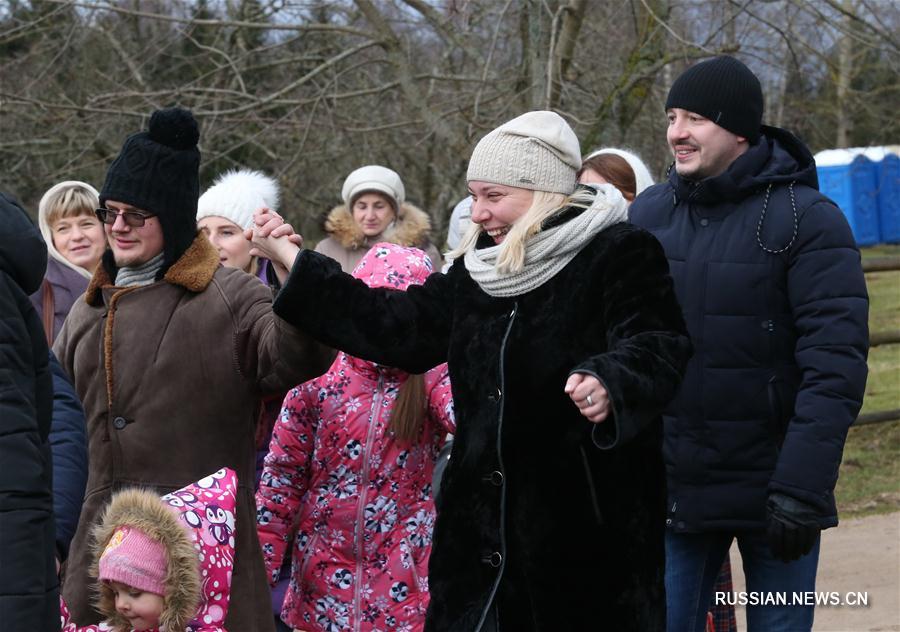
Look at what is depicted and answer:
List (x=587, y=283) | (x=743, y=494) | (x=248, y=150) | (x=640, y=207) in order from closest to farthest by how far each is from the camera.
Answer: (x=587, y=283) → (x=743, y=494) → (x=640, y=207) → (x=248, y=150)

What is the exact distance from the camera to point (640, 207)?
4125 mm

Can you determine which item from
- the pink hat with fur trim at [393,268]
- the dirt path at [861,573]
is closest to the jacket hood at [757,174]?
the pink hat with fur trim at [393,268]

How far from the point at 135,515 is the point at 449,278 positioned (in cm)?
99

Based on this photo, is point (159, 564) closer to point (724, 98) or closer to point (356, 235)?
point (724, 98)

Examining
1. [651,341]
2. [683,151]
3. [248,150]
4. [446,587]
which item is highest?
[248,150]

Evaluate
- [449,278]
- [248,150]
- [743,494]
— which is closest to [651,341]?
[449,278]

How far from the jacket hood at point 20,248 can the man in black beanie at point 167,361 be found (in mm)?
1073

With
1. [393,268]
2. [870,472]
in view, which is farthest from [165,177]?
[870,472]

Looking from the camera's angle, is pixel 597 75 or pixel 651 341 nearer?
pixel 651 341

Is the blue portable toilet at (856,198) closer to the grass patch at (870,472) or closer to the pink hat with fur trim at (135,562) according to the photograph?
the grass patch at (870,472)

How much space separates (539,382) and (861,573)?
4.14 metres

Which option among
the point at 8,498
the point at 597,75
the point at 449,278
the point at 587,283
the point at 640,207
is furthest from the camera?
the point at 597,75

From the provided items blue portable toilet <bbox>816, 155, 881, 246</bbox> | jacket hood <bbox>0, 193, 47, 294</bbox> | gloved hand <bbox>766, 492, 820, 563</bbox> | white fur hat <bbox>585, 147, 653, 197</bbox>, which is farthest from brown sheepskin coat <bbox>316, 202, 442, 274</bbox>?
blue portable toilet <bbox>816, 155, 881, 246</bbox>

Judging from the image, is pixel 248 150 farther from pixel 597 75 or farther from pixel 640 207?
pixel 640 207
